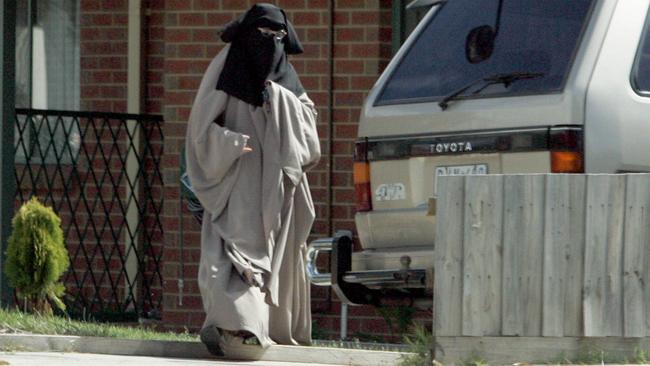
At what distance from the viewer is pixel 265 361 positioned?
336 inches

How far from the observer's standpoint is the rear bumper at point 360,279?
827 centimetres

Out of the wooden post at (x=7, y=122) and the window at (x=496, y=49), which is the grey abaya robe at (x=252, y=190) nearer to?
the window at (x=496, y=49)

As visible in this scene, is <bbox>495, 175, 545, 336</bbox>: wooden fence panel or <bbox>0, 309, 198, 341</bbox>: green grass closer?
<bbox>495, 175, 545, 336</bbox>: wooden fence panel

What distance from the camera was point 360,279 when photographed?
8.47m

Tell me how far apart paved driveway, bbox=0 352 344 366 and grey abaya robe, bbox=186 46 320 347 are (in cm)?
20

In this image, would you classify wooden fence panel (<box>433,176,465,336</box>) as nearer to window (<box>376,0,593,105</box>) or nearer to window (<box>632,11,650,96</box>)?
window (<box>376,0,593,105</box>)

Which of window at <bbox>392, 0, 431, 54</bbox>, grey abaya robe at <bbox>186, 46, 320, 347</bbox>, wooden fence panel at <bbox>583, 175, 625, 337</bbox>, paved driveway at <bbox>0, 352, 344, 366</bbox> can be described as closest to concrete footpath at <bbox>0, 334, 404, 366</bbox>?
paved driveway at <bbox>0, 352, 344, 366</bbox>

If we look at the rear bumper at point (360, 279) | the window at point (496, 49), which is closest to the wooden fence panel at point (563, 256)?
the window at point (496, 49)

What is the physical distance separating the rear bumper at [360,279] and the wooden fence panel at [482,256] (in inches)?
34.1

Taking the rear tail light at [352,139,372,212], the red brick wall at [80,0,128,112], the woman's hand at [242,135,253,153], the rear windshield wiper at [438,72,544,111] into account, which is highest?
the red brick wall at [80,0,128,112]

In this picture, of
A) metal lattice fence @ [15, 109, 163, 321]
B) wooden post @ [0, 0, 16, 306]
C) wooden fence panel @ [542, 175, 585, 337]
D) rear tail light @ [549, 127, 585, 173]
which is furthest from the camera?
metal lattice fence @ [15, 109, 163, 321]

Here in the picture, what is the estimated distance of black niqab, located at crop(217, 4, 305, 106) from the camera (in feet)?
28.6

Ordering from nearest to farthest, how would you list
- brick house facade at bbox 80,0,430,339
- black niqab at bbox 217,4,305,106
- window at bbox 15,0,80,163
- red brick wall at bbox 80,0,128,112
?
black niqab at bbox 217,4,305,106, brick house facade at bbox 80,0,430,339, red brick wall at bbox 80,0,128,112, window at bbox 15,0,80,163

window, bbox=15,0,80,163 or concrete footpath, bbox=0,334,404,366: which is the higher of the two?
window, bbox=15,0,80,163
